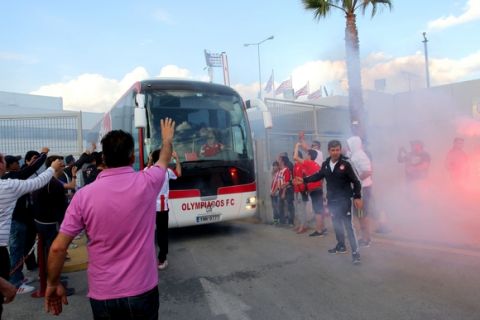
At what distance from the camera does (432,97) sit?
10000 mm

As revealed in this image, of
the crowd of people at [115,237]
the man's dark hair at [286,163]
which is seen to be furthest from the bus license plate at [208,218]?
the crowd of people at [115,237]

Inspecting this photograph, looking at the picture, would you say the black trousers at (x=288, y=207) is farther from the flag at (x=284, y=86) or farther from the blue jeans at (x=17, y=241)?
the flag at (x=284, y=86)

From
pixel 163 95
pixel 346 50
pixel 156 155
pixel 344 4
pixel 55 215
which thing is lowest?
pixel 55 215

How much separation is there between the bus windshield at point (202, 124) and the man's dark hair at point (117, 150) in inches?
190

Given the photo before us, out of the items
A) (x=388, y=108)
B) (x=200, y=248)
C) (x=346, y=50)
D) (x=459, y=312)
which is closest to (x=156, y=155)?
(x=200, y=248)

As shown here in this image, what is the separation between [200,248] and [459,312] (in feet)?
14.1

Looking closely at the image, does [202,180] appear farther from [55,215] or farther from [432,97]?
[432,97]

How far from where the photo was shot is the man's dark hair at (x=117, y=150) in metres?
2.15

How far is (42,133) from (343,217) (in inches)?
346

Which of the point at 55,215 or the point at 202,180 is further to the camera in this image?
the point at 202,180

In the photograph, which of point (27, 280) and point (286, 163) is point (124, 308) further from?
point (286, 163)

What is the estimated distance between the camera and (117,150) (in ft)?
7.07

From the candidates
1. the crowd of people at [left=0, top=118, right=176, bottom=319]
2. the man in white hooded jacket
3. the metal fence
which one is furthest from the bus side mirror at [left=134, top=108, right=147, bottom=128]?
the metal fence

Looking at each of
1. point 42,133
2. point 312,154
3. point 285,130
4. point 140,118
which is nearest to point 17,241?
point 140,118
